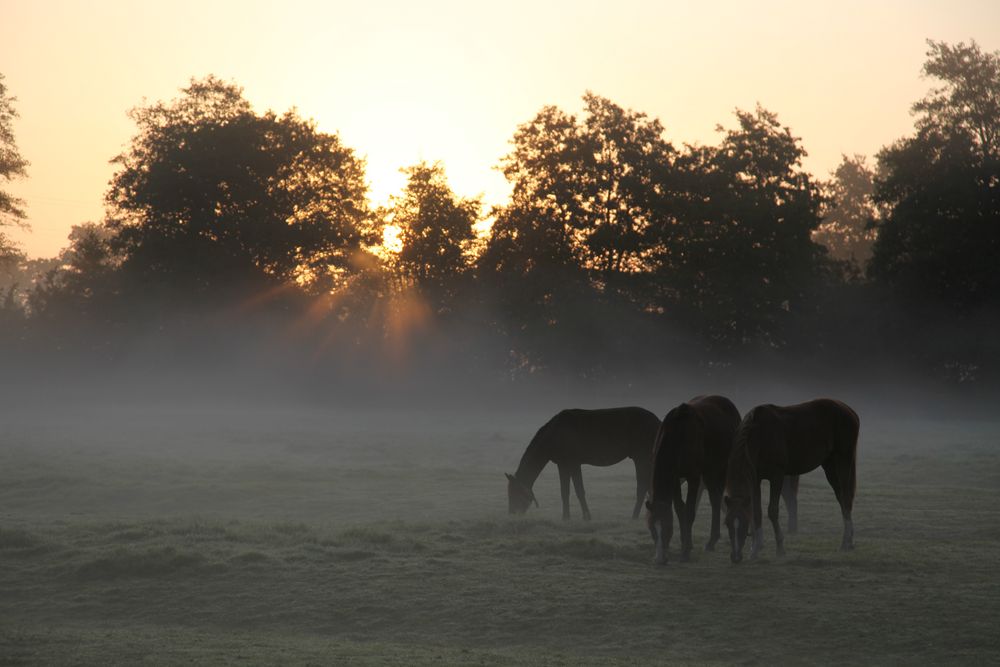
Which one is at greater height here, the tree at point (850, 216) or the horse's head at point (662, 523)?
the tree at point (850, 216)

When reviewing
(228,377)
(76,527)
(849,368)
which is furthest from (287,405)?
(76,527)

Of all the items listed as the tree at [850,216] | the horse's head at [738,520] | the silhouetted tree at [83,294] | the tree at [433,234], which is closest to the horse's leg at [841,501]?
the horse's head at [738,520]

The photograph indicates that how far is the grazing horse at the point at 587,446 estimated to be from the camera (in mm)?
19172

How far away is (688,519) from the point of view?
15.0m

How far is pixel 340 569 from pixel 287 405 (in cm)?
4344

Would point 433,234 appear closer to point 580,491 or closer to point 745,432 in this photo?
point 580,491

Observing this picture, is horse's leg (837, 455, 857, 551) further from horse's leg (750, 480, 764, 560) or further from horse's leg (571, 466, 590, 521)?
horse's leg (571, 466, 590, 521)

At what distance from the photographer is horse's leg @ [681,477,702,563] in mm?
14781

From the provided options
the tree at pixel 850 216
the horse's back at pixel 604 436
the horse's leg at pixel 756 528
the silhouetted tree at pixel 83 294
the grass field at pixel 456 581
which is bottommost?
the grass field at pixel 456 581

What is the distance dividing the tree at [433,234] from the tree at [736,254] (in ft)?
37.6

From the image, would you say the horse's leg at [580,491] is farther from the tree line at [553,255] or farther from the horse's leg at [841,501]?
the tree line at [553,255]

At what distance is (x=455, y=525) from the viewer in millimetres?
18203

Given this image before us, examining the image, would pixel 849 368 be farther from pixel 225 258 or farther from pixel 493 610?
pixel 493 610

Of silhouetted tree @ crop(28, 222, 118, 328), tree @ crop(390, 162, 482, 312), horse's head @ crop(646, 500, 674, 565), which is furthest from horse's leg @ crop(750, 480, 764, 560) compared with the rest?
silhouetted tree @ crop(28, 222, 118, 328)
